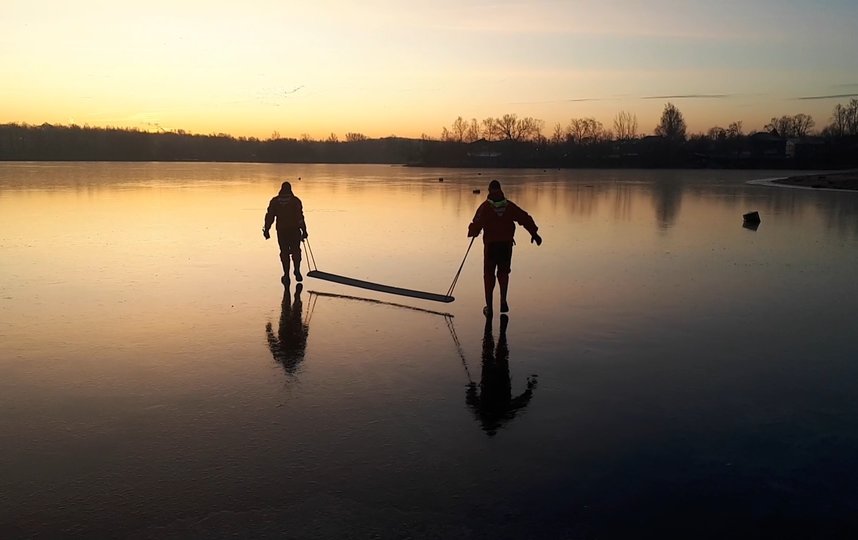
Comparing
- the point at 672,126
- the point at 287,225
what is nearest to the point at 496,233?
the point at 287,225

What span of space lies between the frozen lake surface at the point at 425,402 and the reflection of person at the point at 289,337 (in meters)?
0.04

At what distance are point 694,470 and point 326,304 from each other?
254 inches

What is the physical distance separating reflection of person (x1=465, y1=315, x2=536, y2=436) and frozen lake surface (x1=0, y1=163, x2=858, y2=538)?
0.10 feet

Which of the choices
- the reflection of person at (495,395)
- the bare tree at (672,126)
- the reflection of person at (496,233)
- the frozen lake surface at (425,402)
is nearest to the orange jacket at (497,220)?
the reflection of person at (496,233)

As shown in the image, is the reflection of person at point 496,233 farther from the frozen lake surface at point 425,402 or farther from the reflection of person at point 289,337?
the reflection of person at point 289,337

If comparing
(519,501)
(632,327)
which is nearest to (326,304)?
(632,327)

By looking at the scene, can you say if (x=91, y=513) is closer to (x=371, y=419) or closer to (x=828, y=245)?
(x=371, y=419)

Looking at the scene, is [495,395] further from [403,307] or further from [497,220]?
[403,307]

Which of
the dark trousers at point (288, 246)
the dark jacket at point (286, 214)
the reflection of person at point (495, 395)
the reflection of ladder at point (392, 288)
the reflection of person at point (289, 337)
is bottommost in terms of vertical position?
the reflection of person at point (495, 395)

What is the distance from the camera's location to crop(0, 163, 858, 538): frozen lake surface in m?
4.06

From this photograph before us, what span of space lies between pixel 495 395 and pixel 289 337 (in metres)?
3.04

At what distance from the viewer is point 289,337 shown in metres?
8.06

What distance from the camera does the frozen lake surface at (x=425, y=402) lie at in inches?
160

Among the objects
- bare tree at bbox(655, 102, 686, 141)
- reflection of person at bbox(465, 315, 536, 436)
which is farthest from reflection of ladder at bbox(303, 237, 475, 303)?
bare tree at bbox(655, 102, 686, 141)
